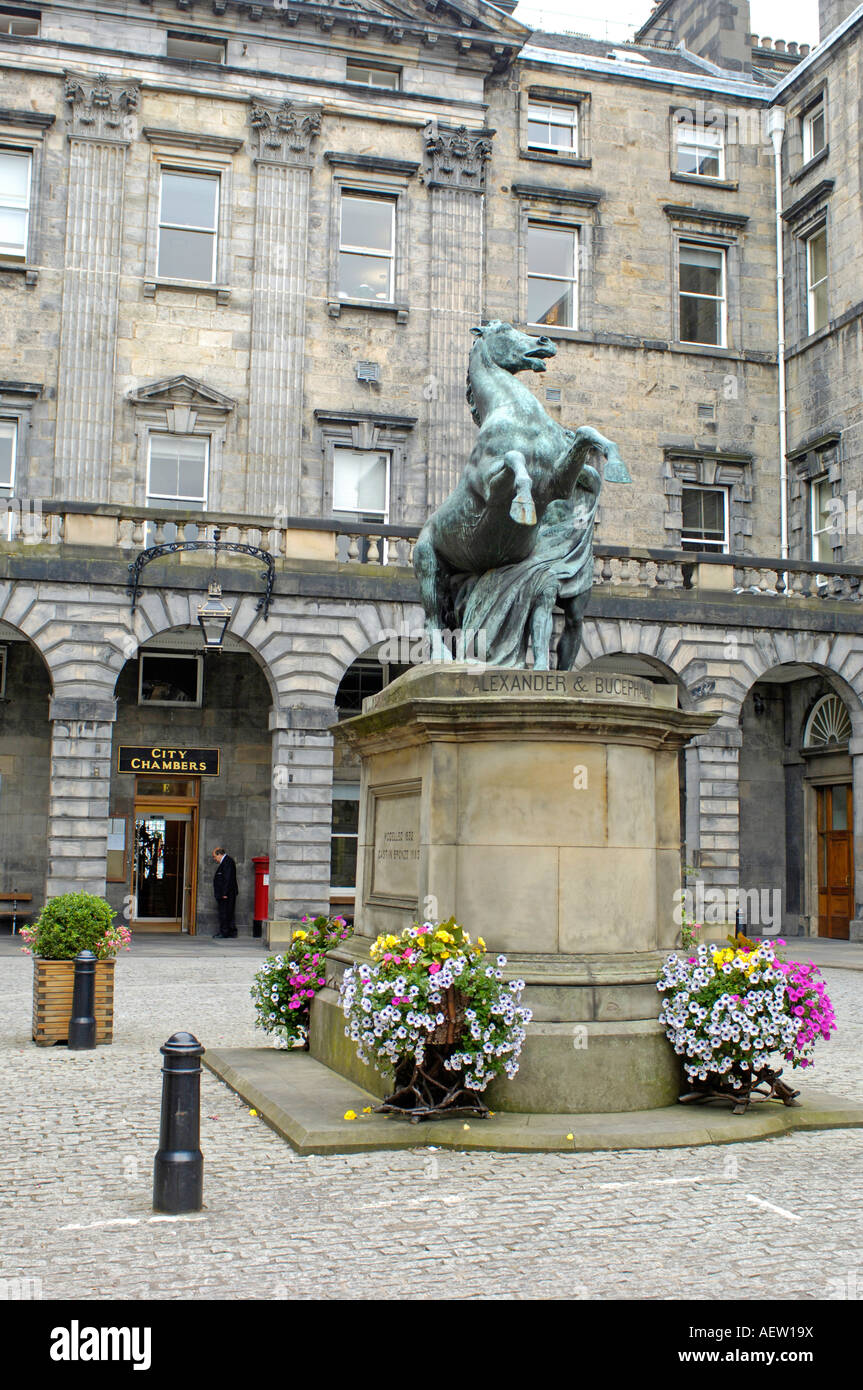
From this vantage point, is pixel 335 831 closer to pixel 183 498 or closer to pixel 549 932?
pixel 183 498

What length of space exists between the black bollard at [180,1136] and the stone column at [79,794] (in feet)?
57.2

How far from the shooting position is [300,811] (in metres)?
24.9

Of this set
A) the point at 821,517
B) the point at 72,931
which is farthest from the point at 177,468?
the point at 72,931

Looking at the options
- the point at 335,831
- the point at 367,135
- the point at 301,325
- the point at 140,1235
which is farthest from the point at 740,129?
the point at 140,1235

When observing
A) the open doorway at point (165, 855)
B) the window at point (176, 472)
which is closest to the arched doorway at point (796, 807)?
the open doorway at point (165, 855)

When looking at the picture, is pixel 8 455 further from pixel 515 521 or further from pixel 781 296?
pixel 515 521

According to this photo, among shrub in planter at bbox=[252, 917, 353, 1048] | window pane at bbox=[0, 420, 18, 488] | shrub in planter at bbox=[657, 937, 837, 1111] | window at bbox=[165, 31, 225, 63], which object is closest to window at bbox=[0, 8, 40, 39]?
window at bbox=[165, 31, 225, 63]

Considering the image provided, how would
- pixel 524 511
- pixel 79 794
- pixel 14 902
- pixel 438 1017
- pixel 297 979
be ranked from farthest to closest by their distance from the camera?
pixel 14 902, pixel 79 794, pixel 297 979, pixel 524 511, pixel 438 1017

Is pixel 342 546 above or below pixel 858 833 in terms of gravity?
above

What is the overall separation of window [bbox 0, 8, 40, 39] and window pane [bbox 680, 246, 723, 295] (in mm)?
15390

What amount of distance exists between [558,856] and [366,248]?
79.1 ft

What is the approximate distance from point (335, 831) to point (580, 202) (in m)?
15.8

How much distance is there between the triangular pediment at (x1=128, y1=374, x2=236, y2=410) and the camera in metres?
28.4

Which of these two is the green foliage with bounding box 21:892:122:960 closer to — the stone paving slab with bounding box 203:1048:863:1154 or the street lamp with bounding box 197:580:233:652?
the stone paving slab with bounding box 203:1048:863:1154
